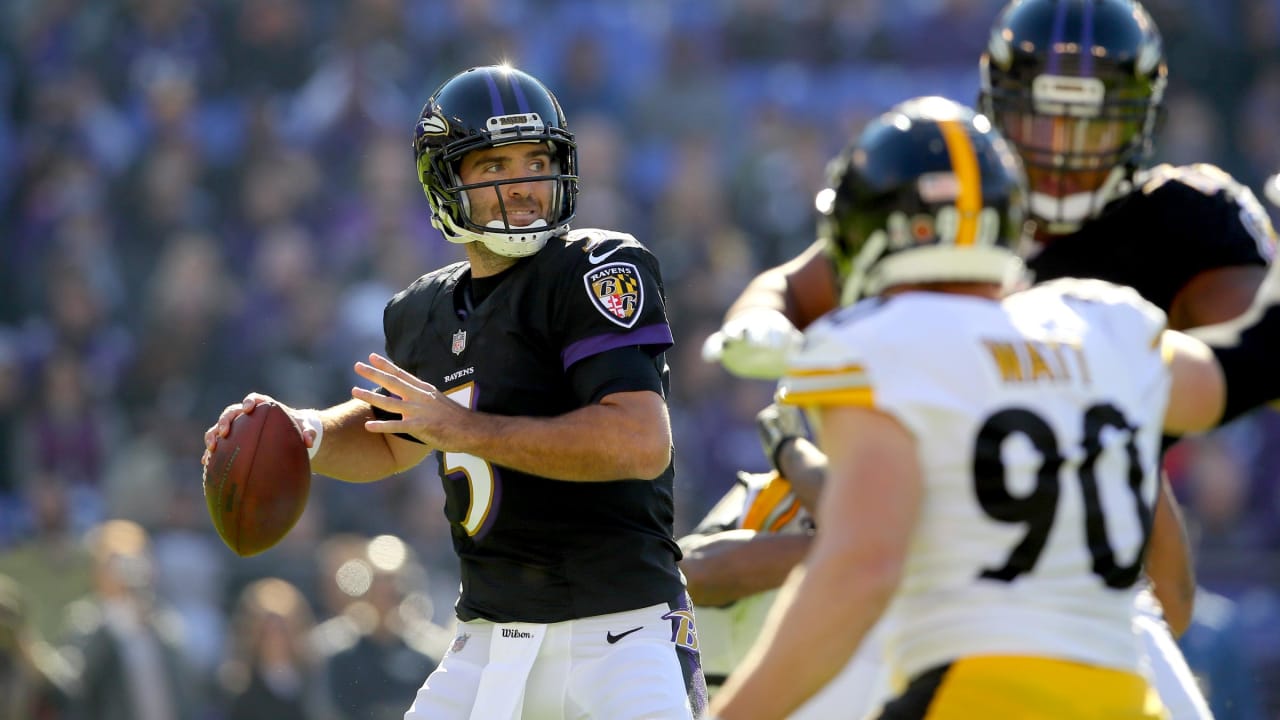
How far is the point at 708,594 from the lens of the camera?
4.58 m

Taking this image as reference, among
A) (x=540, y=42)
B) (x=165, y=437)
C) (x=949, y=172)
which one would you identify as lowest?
(x=165, y=437)

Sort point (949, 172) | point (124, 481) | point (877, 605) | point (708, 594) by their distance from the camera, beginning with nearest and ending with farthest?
point (877, 605)
point (949, 172)
point (708, 594)
point (124, 481)

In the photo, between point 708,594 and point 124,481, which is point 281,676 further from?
point 708,594

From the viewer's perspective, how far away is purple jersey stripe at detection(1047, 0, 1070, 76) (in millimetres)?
3730

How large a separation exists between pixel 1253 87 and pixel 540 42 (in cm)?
498

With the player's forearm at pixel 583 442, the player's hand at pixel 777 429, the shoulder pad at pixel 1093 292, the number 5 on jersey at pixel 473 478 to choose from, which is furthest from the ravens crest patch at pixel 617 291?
the shoulder pad at pixel 1093 292

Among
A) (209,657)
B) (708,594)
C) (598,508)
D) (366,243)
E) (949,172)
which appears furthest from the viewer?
(366,243)

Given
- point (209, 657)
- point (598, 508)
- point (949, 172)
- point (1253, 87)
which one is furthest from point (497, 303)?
point (1253, 87)

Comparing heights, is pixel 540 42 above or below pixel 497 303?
below

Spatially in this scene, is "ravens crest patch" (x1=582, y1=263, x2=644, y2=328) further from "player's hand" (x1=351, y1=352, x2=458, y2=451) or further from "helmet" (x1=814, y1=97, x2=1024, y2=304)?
"helmet" (x1=814, y1=97, x2=1024, y2=304)

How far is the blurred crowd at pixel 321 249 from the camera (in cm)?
816

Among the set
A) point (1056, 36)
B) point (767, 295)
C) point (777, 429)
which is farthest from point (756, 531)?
point (1056, 36)

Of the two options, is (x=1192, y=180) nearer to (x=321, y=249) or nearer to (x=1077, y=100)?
(x=1077, y=100)

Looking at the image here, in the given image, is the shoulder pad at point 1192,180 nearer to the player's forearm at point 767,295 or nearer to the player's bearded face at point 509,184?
the player's forearm at point 767,295
